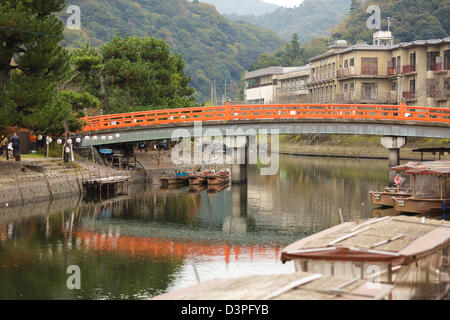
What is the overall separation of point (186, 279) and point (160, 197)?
27.1m

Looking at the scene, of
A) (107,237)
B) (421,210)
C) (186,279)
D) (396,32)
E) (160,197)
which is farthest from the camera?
(396,32)

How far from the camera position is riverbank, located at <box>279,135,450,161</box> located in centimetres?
8039

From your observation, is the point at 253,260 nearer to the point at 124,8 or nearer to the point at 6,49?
the point at 6,49

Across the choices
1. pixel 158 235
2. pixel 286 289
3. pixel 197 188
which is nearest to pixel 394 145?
pixel 197 188

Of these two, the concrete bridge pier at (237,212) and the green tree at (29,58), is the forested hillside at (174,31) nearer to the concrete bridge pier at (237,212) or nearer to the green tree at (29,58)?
the concrete bridge pier at (237,212)

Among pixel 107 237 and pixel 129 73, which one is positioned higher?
pixel 129 73

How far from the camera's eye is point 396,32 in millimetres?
128250

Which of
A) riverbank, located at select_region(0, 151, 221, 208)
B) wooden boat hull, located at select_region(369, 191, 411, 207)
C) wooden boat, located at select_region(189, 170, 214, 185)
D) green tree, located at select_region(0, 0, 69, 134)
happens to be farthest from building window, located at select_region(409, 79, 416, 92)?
green tree, located at select_region(0, 0, 69, 134)

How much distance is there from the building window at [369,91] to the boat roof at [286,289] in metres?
82.4

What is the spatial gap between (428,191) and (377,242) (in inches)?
895

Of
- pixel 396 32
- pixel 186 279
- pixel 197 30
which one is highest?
pixel 197 30

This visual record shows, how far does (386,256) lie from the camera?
17578mm

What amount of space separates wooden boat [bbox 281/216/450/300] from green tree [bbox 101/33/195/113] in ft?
155

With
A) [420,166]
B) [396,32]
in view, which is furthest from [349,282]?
[396,32]
